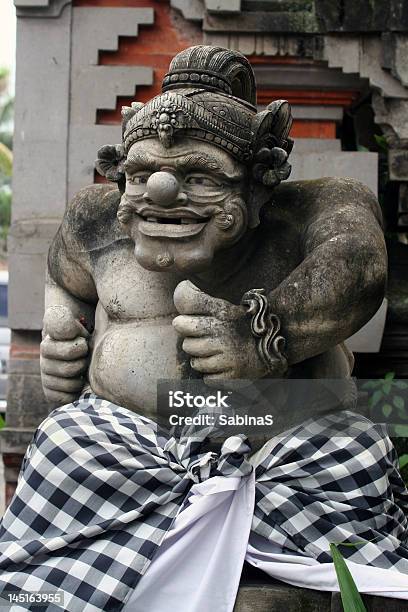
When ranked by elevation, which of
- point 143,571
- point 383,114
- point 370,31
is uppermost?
point 370,31

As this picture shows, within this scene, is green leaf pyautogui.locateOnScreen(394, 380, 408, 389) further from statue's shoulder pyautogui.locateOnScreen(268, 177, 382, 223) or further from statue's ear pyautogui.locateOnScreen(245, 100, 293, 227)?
statue's ear pyautogui.locateOnScreen(245, 100, 293, 227)

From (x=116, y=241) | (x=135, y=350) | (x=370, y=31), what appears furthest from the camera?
(x=370, y=31)

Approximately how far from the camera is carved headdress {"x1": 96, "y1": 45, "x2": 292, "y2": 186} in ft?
10.9

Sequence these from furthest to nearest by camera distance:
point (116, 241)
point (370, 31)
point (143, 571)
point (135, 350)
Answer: point (370, 31) < point (116, 241) < point (135, 350) < point (143, 571)

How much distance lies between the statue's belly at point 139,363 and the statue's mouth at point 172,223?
1.22ft

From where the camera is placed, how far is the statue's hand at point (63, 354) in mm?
3725

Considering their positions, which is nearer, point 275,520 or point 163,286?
point 275,520

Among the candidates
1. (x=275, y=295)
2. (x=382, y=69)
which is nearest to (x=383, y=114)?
(x=382, y=69)

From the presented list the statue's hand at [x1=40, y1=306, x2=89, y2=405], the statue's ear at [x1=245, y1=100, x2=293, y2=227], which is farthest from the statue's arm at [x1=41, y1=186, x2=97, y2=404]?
the statue's ear at [x1=245, y1=100, x2=293, y2=227]

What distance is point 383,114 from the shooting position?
5156 mm

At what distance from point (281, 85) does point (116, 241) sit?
1.83 meters

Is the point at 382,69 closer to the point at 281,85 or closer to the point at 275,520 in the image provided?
the point at 281,85

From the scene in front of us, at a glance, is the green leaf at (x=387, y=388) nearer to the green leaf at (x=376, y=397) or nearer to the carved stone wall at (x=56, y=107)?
the green leaf at (x=376, y=397)

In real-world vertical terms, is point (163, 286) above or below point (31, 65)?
below
